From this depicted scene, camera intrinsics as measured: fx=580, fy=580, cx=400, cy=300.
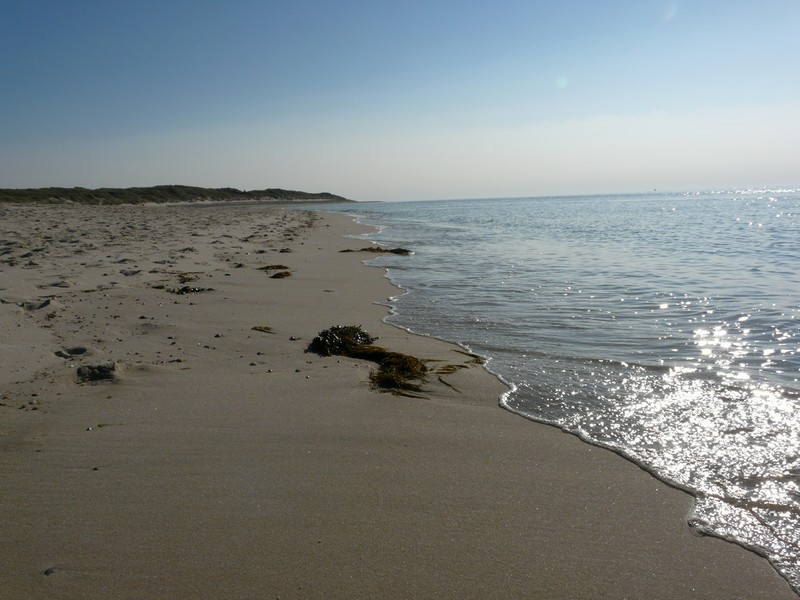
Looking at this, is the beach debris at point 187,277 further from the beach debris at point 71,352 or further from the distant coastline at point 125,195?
the distant coastline at point 125,195

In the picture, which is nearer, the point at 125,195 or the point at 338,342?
the point at 338,342

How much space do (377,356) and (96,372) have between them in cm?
223

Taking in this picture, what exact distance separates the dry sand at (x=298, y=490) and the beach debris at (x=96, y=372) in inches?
2.3

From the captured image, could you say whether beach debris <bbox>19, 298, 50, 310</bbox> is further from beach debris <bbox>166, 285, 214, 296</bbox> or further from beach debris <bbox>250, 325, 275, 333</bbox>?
beach debris <bbox>250, 325, 275, 333</bbox>

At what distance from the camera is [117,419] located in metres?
3.56

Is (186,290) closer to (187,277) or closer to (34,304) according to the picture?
(187,277)

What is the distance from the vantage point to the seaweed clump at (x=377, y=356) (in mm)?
4496

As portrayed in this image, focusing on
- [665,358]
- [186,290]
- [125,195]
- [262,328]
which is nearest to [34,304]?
[186,290]

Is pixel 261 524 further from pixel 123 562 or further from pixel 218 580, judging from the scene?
pixel 123 562

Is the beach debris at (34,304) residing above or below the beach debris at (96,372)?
above

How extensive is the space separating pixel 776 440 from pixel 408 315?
450 cm

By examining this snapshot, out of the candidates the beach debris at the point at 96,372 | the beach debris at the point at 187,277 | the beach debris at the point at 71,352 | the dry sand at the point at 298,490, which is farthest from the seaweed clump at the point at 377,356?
the beach debris at the point at 187,277

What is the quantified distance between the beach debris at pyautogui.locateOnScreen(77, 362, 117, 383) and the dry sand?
0.06 m

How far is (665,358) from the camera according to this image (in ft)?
17.4
